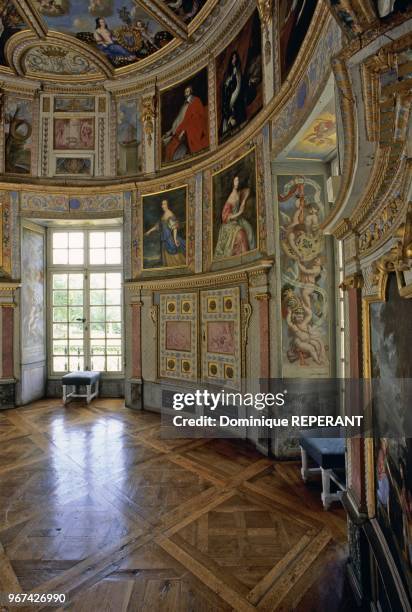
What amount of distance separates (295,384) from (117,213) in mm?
5786

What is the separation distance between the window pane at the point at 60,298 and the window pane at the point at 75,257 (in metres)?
0.85

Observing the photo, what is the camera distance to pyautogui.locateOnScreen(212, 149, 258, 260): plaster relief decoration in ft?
18.1

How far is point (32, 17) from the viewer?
22.8 ft

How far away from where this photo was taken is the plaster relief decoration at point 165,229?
23.4ft

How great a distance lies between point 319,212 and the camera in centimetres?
501

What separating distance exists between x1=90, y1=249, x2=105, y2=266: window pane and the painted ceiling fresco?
19.3 feet

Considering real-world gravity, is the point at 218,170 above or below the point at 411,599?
above

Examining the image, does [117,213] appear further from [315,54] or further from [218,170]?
[315,54]

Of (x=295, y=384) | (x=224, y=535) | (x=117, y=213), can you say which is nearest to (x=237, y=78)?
(x=117, y=213)

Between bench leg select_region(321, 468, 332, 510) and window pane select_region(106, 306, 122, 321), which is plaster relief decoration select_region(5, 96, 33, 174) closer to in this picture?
window pane select_region(106, 306, 122, 321)

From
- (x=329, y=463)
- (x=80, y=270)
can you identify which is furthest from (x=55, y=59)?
(x=329, y=463)

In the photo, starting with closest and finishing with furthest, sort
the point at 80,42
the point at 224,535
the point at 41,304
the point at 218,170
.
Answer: the point at 224,535 < the point at 218,170 < the point at 80,42 < the point at 41,304

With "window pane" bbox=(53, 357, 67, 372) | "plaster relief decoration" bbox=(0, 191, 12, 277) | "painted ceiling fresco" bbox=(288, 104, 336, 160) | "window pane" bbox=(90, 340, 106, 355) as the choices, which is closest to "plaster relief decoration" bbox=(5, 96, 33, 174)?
"plaster relief decoration" bbox=(0, 191, 12, 277)

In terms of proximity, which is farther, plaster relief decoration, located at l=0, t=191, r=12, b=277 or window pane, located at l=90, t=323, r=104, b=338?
window pane, located at l=90, t=323, r=104, b=338
